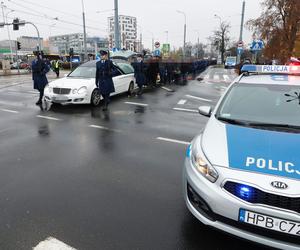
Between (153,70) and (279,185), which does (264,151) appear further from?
(153,70)

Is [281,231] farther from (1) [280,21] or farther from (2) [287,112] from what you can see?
(1) [280,21]

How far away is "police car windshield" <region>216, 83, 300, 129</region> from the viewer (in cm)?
361

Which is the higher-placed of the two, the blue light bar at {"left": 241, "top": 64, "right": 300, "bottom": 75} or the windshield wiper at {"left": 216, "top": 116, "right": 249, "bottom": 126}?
the blue light bar at {"left": 241, "top": 64, "right": 300, "bottom": 75}

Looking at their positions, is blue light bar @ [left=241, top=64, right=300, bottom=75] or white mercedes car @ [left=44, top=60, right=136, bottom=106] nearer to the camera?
blue light bar @ [left=241, top=64, right=300, bottom=75]

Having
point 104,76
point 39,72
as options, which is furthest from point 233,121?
point 39,72

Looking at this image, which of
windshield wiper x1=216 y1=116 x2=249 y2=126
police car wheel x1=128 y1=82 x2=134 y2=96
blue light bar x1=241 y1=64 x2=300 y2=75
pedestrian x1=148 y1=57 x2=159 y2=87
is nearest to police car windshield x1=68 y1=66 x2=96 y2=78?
police car wheel x1=128 y1=82 x2=134 y2=96

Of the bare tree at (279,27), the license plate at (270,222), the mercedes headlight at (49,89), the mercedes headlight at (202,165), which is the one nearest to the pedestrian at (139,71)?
the mercedes headlight at (49,89)

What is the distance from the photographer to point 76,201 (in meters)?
3.72

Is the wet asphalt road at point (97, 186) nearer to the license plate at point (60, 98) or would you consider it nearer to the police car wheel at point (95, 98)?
the license plate at point (60, 98)

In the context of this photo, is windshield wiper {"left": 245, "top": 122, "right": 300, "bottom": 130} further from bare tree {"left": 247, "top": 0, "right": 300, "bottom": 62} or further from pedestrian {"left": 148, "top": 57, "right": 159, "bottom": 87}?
bare tree {"left": 247, "top": 0, "right": 300, "bottom": 62}

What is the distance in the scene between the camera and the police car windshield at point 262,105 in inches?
142

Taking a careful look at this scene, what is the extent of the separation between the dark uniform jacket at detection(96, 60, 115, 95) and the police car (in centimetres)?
634

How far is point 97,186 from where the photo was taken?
13.6 feet

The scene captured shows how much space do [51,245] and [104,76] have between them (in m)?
7.19
